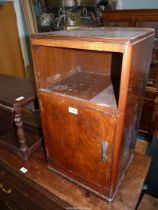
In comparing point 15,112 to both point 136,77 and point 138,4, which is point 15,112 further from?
point 138,4

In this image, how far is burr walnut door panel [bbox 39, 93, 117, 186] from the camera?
771 mm

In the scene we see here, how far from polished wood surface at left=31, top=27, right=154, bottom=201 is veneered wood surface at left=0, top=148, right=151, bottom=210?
0.05 metres

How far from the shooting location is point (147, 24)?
5.85ft

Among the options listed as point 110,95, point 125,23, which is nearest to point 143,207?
point 110,95

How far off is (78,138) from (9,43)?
2.61 meters

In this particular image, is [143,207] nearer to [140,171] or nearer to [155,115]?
[140,171]

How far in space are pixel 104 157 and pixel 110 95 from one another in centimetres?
30

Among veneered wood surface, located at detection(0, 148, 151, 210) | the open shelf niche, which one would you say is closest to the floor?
veneered wood surface, located at detection(0, 148, 151, 210)

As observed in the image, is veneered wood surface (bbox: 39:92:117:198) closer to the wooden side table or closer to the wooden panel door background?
the wooden side table

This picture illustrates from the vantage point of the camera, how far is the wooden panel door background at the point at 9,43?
2734 millimetres

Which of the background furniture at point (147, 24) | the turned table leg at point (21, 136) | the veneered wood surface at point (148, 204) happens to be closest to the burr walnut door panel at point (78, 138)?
the turned table leg at point (21, 136)

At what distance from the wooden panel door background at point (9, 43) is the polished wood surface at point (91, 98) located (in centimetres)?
217

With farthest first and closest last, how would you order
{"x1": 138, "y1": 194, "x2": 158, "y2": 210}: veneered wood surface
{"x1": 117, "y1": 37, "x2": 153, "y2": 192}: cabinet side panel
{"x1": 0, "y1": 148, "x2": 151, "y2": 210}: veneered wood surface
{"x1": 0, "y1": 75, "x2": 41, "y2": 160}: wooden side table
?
{"x1": 138, "y1": 194, "x2": 158, "y2": 210}: veneered wood surface
{"x1": 0, "y1": 75, "x2": 41, "y2": 160}: wooden side table
{"x1": 0, "y1": 148, "x2": 151, "y2": 210}: veneered wood surface
{"x1": 117, "y1": 37, "x2": 153, "y2": 192}: cabinet side panel

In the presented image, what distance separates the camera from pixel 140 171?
1.13 m
